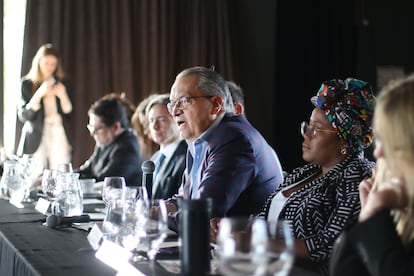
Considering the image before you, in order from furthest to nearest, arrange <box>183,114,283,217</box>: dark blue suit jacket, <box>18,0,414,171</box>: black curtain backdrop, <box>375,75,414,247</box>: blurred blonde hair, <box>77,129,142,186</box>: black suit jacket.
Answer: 1. <box>18,0,414,171</box>: black curtain backdrop
2. <box>77,129,142,186</box>: black suit jacket
3. <box>183,114,283,217</box>: dark blue suit jacket
4. <box>375,75,414,247</box>: blurred blonde hair

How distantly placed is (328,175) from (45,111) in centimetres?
439

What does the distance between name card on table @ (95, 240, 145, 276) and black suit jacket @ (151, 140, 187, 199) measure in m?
1.53

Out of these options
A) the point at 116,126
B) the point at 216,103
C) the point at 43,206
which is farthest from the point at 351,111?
the point at 116,126

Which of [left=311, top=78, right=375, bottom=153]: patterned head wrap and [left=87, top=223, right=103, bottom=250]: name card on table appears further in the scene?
[left=311, top=78, right=375, bottom=153]: patterned head wrap

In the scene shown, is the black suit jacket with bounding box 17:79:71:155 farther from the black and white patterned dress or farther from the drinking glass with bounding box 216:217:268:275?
the drinking glass with bounding box 216:217:268:275

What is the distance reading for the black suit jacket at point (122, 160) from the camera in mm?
4070

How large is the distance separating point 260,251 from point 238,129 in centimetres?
140

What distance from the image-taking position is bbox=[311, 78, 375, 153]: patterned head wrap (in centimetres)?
216

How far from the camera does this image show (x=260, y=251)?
1135mm

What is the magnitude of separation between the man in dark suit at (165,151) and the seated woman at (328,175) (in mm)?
1069

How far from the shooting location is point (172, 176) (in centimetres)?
337

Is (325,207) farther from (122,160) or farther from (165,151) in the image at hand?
(122,160)

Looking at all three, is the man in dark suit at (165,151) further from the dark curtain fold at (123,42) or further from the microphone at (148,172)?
the dark curtain fold at (123,42)

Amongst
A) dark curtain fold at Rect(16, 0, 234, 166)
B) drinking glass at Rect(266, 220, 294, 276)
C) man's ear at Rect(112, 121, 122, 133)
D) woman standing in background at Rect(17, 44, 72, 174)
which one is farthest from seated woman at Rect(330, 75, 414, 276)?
dark curtain fold at Rect(16, 0, 234, 166)
